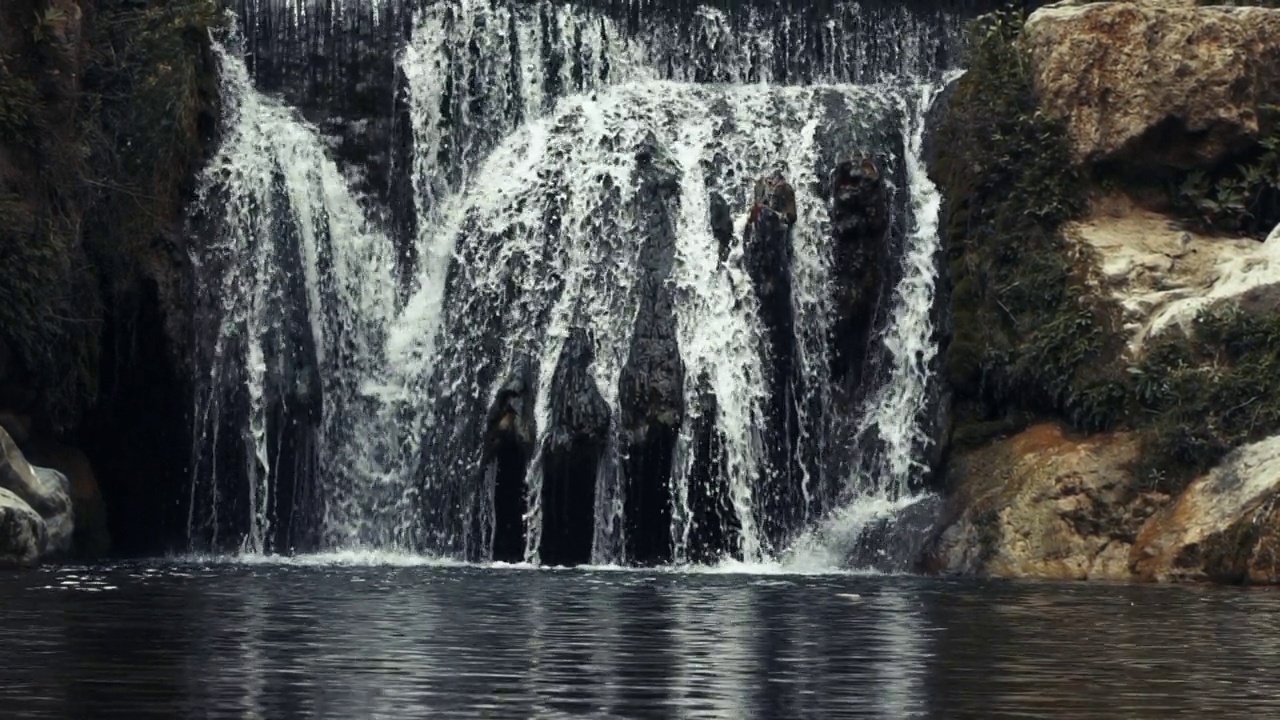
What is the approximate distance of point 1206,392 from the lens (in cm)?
3409

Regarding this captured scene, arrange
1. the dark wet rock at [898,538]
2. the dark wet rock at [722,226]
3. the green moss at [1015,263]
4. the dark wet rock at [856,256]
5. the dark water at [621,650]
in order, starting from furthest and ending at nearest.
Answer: the dark wet rock at [722,226]
the dark wet rock at [856,256]
the green moss at [1015,263]
the dark wet rock at [898,538]
the dark water at [621,650]

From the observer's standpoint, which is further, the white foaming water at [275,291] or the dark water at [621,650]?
the white foaming water at [275,291]

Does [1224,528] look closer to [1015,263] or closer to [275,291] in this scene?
[1015,263]

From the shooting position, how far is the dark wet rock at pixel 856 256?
39.9m

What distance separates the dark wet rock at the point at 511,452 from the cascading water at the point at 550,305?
5 centimetres

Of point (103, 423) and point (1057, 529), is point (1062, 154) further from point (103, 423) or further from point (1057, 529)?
point (103, 423)

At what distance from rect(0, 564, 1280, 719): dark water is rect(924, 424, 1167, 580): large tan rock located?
4.98 metres

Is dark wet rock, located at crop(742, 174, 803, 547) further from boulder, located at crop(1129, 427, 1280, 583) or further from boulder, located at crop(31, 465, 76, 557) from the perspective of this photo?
boulder, located at crop(31, 465, 76, 557)

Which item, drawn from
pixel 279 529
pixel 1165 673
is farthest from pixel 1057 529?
pixel 1165 673

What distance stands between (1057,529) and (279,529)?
12.5m

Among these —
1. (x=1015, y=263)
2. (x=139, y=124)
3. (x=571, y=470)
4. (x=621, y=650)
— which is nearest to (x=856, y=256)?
(x=1015, y=263)

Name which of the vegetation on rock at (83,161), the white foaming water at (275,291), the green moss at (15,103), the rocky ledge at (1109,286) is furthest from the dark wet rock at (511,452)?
the green moss at (15,103)

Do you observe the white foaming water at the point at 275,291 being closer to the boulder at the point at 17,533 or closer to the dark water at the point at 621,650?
the boulder at the point at 17,533

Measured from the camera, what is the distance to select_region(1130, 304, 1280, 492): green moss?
33.7 meters
